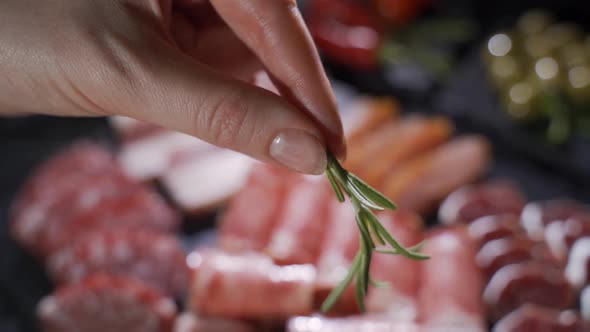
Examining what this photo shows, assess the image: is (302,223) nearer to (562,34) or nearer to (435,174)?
(435,174)

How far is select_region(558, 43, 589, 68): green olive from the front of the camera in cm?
241

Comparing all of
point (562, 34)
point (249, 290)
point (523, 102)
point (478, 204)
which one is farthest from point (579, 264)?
point (562, 34)

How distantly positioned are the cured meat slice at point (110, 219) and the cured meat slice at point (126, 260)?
0.07 metres

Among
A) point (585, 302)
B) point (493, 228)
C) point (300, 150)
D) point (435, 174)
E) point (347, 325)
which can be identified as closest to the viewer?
point (300, 150)

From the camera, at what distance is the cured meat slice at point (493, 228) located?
73.9 inches

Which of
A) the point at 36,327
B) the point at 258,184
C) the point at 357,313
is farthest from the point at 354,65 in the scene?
the point at 36,327

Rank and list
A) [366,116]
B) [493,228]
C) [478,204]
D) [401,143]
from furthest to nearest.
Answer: [366,116], [401,143], [478,204], [493,228]

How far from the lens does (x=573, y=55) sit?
2.44 meters

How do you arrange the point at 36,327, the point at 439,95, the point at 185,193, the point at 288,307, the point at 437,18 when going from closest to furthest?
the point at 288,307, the point at 36,327, the point at 185,193, the point at 439,95, the point at 437,18

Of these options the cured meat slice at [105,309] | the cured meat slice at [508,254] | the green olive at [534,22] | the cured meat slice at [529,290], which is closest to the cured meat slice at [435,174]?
the cured meat slice at [508,254]

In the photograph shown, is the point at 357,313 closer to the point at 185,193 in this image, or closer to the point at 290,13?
the point at 185,193

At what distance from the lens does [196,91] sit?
3.07 feet

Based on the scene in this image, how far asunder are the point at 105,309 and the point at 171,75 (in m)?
0.96

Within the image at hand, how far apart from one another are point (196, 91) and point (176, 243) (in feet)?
3.46
